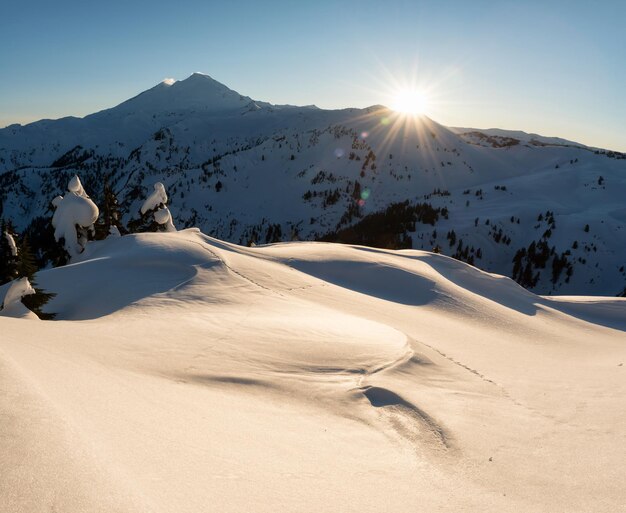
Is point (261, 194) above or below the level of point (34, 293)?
above

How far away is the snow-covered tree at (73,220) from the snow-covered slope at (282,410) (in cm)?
1271

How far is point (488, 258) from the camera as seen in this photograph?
222 feet

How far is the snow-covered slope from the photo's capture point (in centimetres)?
304

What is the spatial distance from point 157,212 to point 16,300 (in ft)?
65.6

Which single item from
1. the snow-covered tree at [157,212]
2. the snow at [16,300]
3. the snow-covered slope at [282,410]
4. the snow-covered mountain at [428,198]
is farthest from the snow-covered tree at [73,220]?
the snow-covered mountain at [428,198]

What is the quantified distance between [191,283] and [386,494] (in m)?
10.6

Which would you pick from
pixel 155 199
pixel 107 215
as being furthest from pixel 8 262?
pixel 155 199

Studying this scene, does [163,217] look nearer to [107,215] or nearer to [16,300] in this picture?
[107,215]

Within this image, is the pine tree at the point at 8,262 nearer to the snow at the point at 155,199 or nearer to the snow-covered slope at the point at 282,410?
the snow-covered slope at the point at 282,410

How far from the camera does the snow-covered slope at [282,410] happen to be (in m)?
3.04

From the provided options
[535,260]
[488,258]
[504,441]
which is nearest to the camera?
[504,441]

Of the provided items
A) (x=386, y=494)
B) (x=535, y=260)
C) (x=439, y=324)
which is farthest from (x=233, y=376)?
(x=535, y=260)

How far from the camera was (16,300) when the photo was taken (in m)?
11.7

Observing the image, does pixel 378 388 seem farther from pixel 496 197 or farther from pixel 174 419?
pixel 496 197
